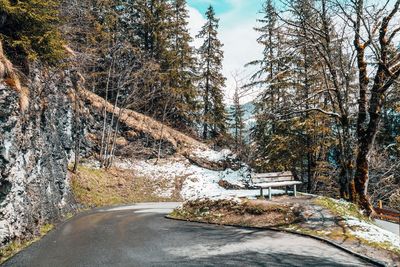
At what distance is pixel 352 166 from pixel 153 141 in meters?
21.9

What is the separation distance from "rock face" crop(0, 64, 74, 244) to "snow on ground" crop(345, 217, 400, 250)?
8.55 meters

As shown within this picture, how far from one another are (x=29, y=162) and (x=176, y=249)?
5.44 m

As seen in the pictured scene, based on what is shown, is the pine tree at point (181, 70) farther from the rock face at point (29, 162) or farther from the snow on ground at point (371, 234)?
the snow on ground at point (371, 234)

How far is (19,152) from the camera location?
9188 mm

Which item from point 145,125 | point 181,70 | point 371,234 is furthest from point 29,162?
point 181,70

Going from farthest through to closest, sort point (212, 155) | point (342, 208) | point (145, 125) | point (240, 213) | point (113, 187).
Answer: point (212, 155), point (145, 125), point (113, 187), point (240, 213), point (342, 208)

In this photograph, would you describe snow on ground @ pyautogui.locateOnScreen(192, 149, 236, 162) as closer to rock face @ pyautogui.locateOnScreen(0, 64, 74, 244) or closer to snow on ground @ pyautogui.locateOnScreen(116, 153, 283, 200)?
snow on ground @ pyautogui.locateOnScreen(116, 153, 283, 200)

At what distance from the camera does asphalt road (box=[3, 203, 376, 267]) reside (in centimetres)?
673

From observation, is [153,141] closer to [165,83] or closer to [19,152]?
[165,83]

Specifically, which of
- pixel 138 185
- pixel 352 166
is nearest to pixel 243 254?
pixel 352 166

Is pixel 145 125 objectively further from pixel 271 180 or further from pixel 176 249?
pixel 176 249

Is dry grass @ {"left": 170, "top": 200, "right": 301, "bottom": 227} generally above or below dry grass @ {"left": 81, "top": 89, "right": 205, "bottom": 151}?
below

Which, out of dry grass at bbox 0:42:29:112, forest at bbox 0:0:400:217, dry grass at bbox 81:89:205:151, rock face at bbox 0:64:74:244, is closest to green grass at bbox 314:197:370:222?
forest at bbox 0:0:400:217

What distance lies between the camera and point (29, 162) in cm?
1004
